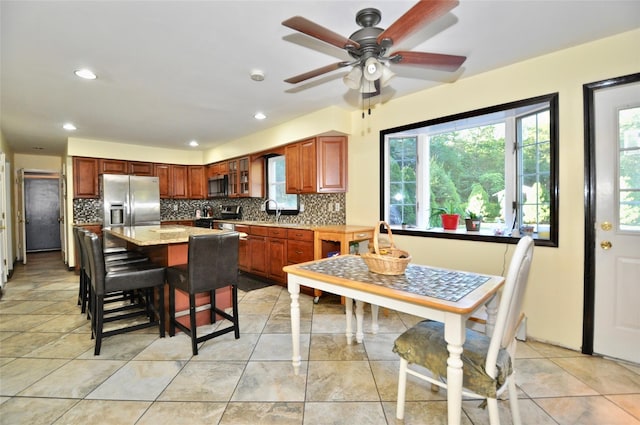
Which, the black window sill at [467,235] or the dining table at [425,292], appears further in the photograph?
the black window sill at [467,235]

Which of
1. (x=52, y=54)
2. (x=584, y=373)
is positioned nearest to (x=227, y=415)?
(x=584, y=373)

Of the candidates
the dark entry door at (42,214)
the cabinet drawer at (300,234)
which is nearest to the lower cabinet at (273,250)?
the cabinet drawer at (300,234)

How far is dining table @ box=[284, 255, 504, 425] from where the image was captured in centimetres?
127

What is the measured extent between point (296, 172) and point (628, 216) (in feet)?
11.2

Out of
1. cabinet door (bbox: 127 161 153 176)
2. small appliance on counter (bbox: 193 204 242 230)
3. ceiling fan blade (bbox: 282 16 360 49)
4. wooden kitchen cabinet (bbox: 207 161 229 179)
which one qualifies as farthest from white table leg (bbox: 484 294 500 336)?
cabinet door (bbox: 127 161 153 176)

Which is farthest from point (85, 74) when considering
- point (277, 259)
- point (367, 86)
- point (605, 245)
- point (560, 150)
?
point (605, 245)

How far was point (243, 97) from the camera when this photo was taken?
3.30 meters

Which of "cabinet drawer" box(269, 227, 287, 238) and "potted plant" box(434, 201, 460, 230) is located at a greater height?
"potted plant" box(434, 201, 460, 230)

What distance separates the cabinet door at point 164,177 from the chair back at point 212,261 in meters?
4.38

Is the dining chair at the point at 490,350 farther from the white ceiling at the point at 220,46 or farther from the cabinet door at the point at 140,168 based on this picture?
the cabinet door at the point at 140,168

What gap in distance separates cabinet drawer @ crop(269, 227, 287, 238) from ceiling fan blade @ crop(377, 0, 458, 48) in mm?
2886

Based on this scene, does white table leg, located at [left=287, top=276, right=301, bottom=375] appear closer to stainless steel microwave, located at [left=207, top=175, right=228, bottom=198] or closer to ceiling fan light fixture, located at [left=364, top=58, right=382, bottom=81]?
ceiling fan light fixture, located at [left=364, top=58, right=382, bottom=81]

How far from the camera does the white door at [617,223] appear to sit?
2.12 m

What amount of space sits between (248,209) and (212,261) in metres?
3.58
